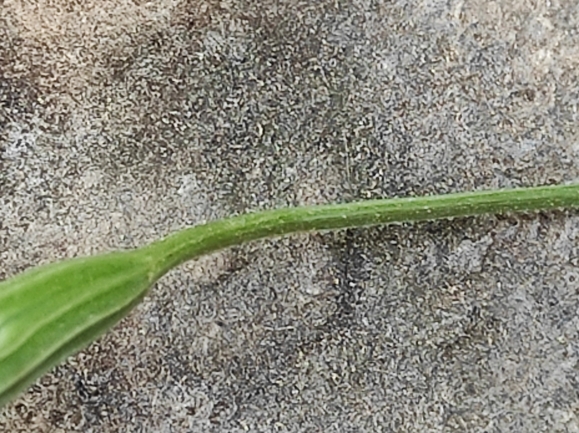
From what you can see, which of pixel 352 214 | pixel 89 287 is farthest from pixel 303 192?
pixel 89 287

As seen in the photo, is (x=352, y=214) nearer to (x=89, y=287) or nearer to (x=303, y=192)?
(x=303, y=192)

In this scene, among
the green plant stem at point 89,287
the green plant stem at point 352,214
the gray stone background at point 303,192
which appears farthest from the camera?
the gray stone background at point 303,192

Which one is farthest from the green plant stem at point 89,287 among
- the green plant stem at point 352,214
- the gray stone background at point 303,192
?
the gray stone background at point 303,192

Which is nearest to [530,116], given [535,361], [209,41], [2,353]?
[535,361]

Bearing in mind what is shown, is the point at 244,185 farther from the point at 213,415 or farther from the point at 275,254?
the point at 213,415

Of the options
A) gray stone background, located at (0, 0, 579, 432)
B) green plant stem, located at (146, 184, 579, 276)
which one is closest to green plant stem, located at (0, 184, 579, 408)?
green plant stem, located at (146, 184, 579, 276)

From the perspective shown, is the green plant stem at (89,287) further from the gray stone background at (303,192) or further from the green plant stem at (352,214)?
the gray stone background at (303,192)

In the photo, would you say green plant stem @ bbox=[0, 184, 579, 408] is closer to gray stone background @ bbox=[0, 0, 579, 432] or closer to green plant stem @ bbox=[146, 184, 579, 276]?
green plant stem @ bbox=[146, 184, 579, 276]
